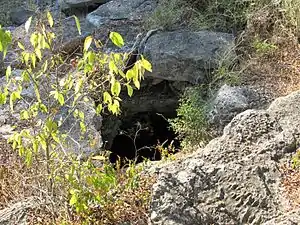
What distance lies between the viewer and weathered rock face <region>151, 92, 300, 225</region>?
97.5 inches

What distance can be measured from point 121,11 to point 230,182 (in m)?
3.29

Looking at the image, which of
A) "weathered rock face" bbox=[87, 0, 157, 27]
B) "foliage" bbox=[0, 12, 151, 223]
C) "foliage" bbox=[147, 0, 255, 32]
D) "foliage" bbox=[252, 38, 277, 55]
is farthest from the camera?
"weathered rock face" bbox=[87, 0, 157, 27]

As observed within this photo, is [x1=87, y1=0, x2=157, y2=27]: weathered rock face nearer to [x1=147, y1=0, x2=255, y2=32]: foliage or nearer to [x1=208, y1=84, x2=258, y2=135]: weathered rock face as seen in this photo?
[x1=147, y1=0, x2=255, y2=32]: foliage

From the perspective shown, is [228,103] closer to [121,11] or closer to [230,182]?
[230,182]

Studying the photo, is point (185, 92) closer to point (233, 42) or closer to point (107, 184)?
point (233, 42)

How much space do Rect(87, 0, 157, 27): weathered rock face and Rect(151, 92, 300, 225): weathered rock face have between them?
2822 mm

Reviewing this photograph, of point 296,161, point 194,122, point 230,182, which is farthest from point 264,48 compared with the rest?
point 230,182

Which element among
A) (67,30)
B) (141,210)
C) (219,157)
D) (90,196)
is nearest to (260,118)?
(219,157)

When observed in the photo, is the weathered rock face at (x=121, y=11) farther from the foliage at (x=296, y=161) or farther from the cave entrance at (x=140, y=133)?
the foliage at (x=296, y=161)

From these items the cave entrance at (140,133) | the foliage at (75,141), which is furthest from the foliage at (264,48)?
the foliage at (75,141)

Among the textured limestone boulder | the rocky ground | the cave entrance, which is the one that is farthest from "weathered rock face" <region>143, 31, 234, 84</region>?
the textured limestone boulder

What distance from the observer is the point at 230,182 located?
2.55m

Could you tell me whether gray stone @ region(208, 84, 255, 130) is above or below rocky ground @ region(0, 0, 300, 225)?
below

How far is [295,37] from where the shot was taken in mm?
4438
